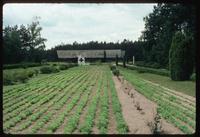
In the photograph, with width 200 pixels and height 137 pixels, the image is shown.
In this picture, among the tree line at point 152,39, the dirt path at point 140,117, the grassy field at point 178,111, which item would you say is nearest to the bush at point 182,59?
the tree line at point 152,39

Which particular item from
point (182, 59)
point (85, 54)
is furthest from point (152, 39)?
point (182, 59)

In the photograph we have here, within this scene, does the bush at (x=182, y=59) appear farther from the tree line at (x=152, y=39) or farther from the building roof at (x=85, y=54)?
the building roof at (x=85, y=54)

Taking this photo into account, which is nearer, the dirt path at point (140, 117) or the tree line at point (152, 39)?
the dirt path at point (140, 117)

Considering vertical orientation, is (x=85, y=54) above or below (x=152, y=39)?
below

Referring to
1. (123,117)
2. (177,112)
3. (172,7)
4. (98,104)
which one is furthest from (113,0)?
(172,7)

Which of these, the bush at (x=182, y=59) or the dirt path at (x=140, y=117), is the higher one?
the bush at (x=182, y=59)

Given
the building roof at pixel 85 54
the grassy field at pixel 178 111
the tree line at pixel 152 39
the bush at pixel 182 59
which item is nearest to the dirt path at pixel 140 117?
the grassy field at pixel 178 111

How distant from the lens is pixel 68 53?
80.6 m

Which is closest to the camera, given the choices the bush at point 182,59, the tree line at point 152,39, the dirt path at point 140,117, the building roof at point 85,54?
the dirt path at point 140,117

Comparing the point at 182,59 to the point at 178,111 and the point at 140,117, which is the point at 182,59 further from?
the point at 140,117

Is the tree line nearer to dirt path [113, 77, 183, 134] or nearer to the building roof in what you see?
the building roof

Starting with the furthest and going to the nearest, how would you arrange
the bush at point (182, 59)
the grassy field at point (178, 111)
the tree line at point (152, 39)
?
the tree line at point (152, 39)
the bush at point (182, 59)
the grassy field at point (178, 111)

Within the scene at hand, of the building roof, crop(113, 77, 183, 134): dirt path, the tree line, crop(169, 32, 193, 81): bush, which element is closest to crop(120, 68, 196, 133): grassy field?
crop(113, 77, 183, 134): dirt path

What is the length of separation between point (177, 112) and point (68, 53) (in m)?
70.1
